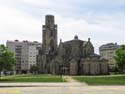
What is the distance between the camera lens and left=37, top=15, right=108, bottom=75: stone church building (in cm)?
13738

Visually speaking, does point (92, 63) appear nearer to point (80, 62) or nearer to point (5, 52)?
point (80, 62)

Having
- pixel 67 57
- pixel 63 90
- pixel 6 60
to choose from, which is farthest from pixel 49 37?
pixel 63 90

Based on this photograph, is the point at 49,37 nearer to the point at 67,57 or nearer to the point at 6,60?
the point at 67,57

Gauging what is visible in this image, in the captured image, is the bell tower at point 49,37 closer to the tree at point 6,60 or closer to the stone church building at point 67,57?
the stone church building at point 67,57

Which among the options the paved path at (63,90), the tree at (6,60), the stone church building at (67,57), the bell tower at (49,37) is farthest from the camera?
the bell tower at (49,37)

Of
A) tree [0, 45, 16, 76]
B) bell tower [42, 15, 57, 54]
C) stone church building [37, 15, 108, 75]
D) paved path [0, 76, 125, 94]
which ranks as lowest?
paved path [0, 76, 125, 94]

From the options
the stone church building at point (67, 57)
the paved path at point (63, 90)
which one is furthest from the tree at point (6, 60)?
the stone church building at point (67, 57)

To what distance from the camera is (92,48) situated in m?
149

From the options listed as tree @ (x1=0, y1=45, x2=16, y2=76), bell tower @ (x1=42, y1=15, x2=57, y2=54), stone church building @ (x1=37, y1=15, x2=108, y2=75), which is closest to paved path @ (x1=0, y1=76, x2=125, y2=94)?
tree @ (x1=0, y1=45, x2=16, y2=76)

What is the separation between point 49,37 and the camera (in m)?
161

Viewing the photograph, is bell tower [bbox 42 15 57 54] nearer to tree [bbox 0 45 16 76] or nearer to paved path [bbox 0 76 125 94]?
tree [bbox 0 45 16 76]

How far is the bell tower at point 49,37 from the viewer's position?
529ft

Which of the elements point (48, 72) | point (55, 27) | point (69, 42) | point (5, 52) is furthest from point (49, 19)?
point (5, 52)

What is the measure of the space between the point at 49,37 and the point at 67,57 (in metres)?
14.6
